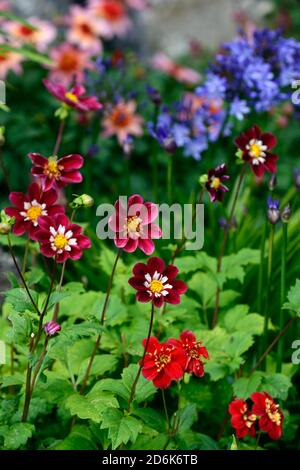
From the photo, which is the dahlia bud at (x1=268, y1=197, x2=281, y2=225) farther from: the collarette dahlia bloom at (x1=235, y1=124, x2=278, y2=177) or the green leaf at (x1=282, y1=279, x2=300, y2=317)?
the green leaf at (x1=282, y1=279, x2=300, y2=317)

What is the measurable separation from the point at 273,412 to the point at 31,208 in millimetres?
739

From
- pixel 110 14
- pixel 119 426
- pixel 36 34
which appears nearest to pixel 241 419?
pixel 119 426

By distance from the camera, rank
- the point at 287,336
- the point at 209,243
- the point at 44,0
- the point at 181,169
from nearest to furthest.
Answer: the point at 287,336 < the point at 209,243 < the point at 181,169 < the point at 44,0

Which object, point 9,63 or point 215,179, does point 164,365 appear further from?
point 9,63

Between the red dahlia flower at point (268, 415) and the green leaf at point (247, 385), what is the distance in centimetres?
13

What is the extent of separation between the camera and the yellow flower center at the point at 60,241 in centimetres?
168

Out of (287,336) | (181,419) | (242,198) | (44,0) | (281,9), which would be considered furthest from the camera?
(281,9)

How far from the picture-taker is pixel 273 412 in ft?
5.74

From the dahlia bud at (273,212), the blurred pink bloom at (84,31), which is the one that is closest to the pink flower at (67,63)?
the blurred pink bloom at (84,31)

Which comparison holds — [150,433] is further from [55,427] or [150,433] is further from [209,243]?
[209,243]

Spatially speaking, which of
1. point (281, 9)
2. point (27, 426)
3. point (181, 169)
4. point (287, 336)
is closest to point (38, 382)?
point (27, 426)
